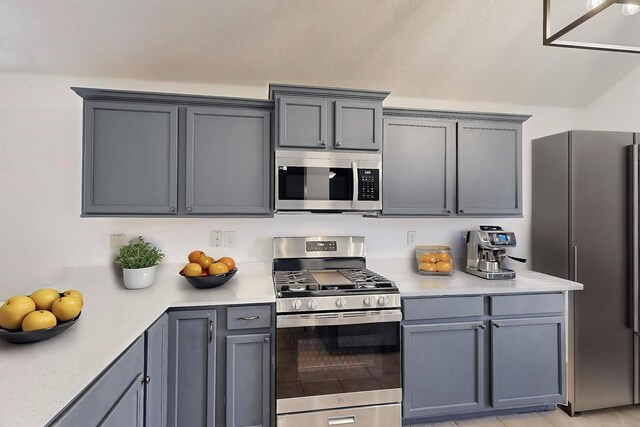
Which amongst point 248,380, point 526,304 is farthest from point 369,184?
point 248,380

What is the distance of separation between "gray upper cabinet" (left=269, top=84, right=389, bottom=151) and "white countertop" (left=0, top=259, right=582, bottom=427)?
3.30ft

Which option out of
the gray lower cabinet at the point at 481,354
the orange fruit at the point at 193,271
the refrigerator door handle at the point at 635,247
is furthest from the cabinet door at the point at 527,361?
the orange fruit at the point at 193,271

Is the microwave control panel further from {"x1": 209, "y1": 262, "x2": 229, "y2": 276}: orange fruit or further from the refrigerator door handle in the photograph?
the refrigerator door handle

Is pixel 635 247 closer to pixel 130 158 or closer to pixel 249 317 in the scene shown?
pixel 249 317

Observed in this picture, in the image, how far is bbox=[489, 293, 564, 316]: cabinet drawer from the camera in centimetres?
217

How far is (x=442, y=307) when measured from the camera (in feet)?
6.90

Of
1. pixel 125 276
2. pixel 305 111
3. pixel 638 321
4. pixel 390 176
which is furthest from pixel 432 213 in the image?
pixel 125 276

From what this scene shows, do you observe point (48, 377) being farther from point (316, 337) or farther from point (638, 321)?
point (638, 321)

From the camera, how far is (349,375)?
1.97m

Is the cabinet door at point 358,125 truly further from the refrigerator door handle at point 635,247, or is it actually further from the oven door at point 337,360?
the refrigerator door handle at point 635,247

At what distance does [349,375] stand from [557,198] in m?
2.07

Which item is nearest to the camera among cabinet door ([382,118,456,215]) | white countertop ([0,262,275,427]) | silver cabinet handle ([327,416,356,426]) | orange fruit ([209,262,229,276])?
white countertop ([0,262,275,427])

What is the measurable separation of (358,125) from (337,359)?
1.56 meters

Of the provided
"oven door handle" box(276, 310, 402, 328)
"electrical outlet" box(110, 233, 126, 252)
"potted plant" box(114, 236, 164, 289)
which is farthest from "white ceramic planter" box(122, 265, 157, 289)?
"oven door handle" box(276, 310, 402, 328)
